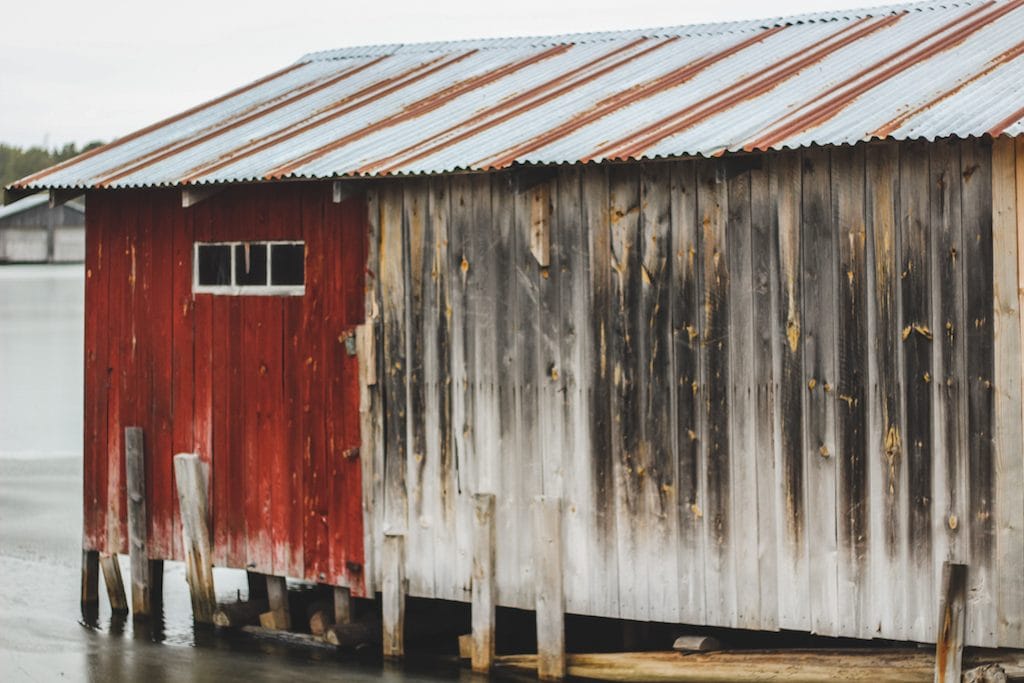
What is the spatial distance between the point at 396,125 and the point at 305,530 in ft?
11.6

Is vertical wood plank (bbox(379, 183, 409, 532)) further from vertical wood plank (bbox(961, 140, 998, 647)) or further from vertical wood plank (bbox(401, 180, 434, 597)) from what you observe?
vertical wood plank (bbox(961, 140, 998, 647))

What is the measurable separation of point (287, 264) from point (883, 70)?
5.14m

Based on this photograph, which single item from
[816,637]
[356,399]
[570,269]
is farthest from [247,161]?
[816,637]

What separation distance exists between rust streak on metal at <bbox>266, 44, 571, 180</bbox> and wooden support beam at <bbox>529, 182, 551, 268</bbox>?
2.15m

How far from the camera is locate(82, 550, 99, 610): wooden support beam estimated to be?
16891 mm

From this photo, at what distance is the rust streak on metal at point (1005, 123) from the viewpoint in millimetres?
10375

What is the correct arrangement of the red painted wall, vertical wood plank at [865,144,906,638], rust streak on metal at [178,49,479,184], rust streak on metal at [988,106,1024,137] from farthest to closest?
rust streak on metal at [178,49,479,184] < the red painted wall < vertical wood plank at [865,144,906,638] < rust streak on metal at [988,106,1024,137]

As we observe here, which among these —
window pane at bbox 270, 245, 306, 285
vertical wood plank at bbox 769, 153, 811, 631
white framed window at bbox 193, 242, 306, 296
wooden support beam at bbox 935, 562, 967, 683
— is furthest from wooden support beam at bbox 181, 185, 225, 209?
wooden support beam at bbox 935, 562, 967, 683

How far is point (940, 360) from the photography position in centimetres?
1118

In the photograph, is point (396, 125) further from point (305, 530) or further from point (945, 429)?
point (945, 429)

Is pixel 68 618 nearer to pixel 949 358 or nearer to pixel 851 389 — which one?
pixel 851 389

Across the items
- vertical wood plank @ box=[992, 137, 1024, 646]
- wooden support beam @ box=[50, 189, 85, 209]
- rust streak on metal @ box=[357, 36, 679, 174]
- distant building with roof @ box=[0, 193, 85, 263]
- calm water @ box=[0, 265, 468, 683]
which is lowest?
calm water @ box=[0, 265, 468, 683]

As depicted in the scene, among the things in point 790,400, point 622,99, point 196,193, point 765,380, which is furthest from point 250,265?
point 790,400

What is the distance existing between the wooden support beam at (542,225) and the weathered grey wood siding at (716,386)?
0.04 metres
